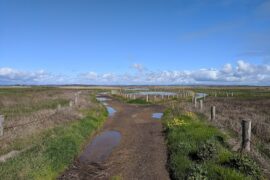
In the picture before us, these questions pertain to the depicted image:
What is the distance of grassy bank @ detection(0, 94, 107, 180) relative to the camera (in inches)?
376

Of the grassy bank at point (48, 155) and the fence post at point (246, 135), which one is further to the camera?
the fence post at point (246, 135)

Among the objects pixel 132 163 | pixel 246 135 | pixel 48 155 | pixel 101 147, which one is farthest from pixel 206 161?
pixel 101 147

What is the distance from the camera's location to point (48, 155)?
11.5 metres

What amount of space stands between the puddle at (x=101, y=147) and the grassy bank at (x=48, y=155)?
1.53 feet

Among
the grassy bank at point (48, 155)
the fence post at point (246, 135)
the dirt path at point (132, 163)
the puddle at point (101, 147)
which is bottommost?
the puddle at point (101, 147)

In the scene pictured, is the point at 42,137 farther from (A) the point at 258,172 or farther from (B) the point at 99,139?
(A) the point at 258,172

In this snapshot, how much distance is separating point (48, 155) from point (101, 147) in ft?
13.0

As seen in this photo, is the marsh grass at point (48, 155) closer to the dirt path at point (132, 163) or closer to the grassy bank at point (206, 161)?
the dirt path at point (132, 163)

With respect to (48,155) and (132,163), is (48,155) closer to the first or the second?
(48,155)

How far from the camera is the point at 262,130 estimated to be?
16.5 metres

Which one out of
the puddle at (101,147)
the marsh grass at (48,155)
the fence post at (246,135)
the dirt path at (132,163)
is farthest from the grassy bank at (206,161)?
the marsh grass at (48,155)

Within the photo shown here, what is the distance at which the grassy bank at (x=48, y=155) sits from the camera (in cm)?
955

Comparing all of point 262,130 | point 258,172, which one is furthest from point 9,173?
point 262,130

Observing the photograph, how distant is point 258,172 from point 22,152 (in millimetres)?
8790
